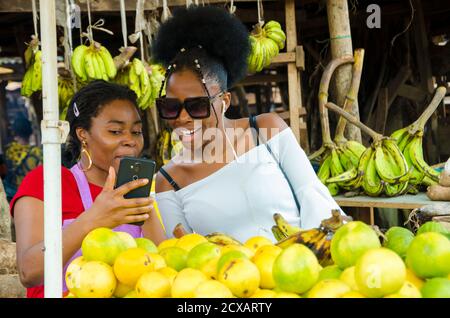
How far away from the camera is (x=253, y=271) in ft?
4.76

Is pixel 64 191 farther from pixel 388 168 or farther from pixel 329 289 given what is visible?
pixel 388 168

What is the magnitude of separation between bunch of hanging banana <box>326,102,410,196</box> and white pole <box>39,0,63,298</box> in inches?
127

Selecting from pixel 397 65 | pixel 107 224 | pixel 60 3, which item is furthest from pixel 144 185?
pixel 397 65

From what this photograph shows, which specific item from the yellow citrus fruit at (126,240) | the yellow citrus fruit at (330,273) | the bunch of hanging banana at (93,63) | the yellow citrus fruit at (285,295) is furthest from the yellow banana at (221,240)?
the bunch of hanging banana at (93,63)

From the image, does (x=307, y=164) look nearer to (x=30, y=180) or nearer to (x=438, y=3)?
(x=30, y=180)

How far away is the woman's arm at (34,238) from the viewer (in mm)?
1994

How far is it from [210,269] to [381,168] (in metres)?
3.11

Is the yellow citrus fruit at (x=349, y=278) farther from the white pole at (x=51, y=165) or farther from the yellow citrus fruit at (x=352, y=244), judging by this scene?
the white pole at (x=51, y=165)

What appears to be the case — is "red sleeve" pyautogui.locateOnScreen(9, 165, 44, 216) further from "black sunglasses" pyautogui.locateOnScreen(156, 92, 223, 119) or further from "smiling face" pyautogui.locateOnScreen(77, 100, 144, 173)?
"black sunglasses" pyautogui.locateOnScreen(156, 92, 223, 119)

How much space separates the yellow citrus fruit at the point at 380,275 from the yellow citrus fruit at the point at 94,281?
650 mm

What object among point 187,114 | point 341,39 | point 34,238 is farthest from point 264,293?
point 341,39

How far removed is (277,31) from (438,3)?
2911mm

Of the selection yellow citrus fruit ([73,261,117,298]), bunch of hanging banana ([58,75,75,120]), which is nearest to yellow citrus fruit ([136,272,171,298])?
yellow citrus fruit ([73,261,117,298])

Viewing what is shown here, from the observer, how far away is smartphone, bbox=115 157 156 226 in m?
1.98
